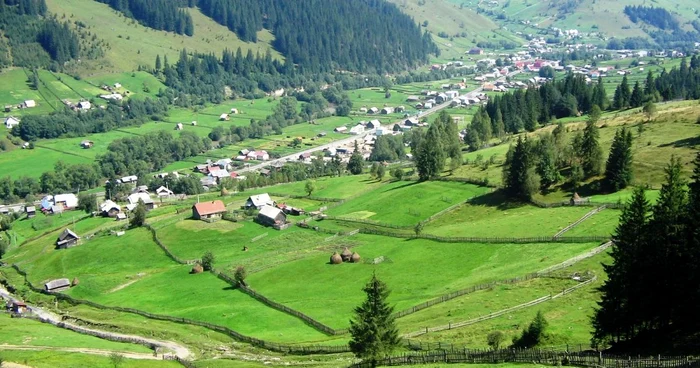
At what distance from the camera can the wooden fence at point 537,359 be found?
4519 cm

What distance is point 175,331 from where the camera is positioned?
83625mm

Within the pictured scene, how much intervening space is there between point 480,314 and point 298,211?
64.2 meters

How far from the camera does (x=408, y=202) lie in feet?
400

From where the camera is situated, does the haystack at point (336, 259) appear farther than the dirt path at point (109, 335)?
Yes

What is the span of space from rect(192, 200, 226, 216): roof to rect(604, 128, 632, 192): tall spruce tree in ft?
219

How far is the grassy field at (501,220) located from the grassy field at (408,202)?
431 cm

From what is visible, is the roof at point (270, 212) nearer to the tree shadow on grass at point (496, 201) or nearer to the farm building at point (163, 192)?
the tree shadow on grass at point (496, 201)

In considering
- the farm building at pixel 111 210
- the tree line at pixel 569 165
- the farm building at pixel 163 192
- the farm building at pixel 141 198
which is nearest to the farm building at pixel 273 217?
the tree line at pixel 569 165

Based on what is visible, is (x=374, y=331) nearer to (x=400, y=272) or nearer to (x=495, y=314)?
(x=495, y=314)

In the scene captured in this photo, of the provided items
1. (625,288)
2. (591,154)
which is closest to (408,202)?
(591,154)

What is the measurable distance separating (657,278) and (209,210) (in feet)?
305

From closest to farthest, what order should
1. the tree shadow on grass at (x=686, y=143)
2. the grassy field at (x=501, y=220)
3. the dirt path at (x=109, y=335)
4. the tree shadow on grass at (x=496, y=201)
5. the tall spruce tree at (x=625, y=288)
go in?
the tall spruce tree at (x=625, y=288) → the dirt path at (x=109, y=335) → the grassy field at (x=501, y=220) → the tree shadow on grass at (x=496, y=201) → the tree shadow on grass at (x=686, y=143)

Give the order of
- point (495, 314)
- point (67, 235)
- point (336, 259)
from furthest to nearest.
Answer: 1. point (67, 235)
2. point (336, 259)
3. point (495, 314)

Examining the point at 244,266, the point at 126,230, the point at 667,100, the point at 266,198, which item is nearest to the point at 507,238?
the point at 244,266
